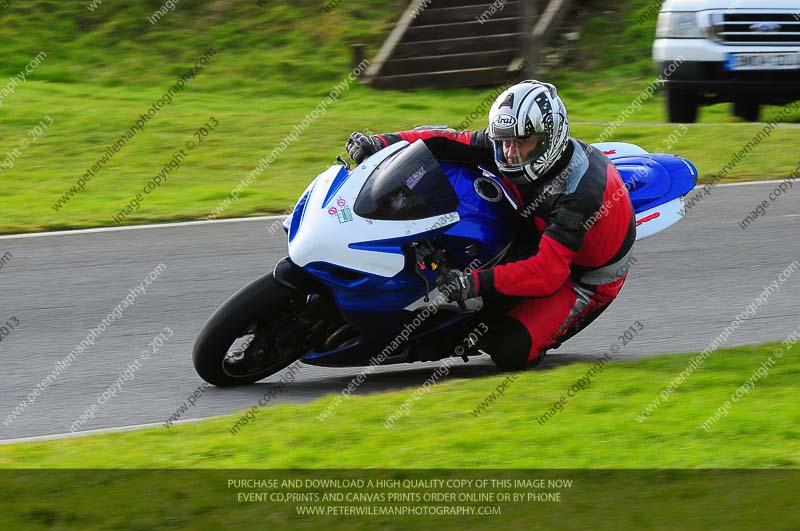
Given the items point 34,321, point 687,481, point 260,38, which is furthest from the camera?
point 260,38

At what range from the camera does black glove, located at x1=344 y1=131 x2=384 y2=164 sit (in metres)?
6.23

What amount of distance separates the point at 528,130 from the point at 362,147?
94cm

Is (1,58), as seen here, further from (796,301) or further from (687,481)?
(687,481)

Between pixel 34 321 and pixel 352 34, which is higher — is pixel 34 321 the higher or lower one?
the higher one

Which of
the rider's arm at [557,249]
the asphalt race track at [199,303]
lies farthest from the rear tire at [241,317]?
the rider's arm at [557,249]

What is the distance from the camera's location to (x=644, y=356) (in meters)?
6.91

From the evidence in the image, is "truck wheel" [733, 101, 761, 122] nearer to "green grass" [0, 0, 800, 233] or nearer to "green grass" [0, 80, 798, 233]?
"green grass" [0, 0, 800, 233]

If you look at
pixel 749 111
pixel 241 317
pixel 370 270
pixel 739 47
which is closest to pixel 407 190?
pixel 370 270

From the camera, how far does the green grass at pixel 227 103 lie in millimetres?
11477

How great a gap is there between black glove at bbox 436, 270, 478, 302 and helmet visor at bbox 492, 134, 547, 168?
0.62m

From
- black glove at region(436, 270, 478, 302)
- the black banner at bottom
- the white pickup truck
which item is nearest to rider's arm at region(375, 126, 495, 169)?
black glove at region(436, 270, 478, 302)

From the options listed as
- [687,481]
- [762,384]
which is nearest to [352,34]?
[762,384]

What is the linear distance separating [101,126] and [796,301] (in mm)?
8609

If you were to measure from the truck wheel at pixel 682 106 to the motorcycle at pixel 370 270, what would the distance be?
7.64m
